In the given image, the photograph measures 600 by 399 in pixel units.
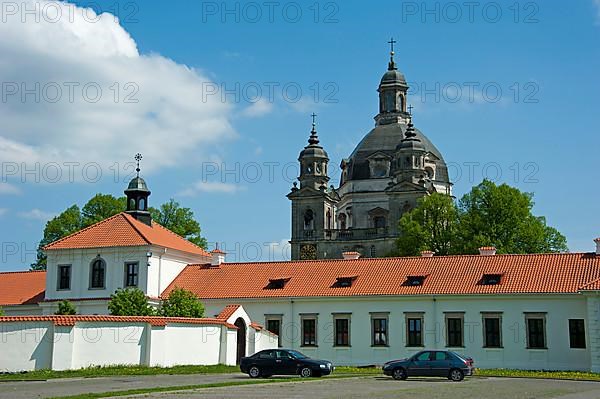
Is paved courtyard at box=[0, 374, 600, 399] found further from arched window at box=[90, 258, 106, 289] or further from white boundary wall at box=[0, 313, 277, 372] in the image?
arched window at box=[90, 258, 106, 289]

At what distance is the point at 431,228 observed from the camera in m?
→ 65.5

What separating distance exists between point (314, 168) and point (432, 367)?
55.0m

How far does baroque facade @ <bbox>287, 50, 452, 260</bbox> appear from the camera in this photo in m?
79.1

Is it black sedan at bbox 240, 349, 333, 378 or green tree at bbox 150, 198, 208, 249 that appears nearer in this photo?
black sedan at bbox 240, 349, 333, 378

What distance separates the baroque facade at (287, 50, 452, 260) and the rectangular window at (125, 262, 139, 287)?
3310 centimetres

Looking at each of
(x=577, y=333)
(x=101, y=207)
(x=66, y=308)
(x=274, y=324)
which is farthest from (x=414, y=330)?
(x=101, y=207)

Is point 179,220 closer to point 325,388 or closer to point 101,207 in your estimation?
point 101,207

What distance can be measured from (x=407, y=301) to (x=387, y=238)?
36.0 m

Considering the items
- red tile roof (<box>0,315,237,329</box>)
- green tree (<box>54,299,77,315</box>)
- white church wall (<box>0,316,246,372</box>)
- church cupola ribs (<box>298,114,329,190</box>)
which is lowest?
white church wall (<box>0,316,246,372</box>)

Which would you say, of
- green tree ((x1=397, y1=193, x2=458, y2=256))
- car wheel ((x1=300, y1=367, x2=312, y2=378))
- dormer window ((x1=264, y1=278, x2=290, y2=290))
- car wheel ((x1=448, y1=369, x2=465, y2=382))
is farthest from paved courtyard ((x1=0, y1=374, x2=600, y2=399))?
green tree ((x1=397, y1=193, x2=458, y2=256))

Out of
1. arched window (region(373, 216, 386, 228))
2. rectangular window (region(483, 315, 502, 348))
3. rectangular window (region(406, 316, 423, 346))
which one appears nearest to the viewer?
rectangular window (region(483, 315, 502, 348))

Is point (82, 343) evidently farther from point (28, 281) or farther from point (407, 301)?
point (28, 281)

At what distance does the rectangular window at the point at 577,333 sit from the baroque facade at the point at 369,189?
37.6 meters

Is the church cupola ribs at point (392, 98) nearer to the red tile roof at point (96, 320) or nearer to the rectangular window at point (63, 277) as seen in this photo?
the rectangular window at point (63, 277)
